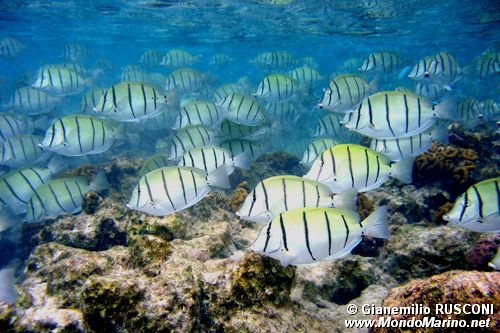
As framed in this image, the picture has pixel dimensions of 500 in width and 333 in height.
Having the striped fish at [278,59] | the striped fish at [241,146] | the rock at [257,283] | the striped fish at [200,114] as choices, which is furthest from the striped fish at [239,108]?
the striped fish at [278,59]

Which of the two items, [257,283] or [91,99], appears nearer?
[257,283]

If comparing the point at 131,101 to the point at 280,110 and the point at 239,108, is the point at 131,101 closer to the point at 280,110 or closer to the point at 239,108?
the point at 239,108

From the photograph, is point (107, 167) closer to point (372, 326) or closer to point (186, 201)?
point (186, 201)

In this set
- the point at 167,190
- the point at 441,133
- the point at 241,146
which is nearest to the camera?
the point at 167,190

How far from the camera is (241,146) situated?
7.51 metres

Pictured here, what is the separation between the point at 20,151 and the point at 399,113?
857cm

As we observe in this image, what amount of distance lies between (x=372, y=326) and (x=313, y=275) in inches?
69.7

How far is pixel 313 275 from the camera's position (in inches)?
192

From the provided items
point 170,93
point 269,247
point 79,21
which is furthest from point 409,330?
point 79,21

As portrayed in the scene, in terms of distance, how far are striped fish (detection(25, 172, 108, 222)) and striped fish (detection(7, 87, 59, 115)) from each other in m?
5.28

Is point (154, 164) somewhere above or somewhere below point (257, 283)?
below

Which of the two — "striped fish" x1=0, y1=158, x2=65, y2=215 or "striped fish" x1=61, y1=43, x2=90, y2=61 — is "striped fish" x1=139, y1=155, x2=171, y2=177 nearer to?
"striped fish" x1=0, y1=158, x2=65, y2=215

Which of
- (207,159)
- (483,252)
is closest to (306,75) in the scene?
(207,159)

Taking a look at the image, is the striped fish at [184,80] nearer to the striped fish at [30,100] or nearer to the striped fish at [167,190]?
the striped fish at [30,100]
